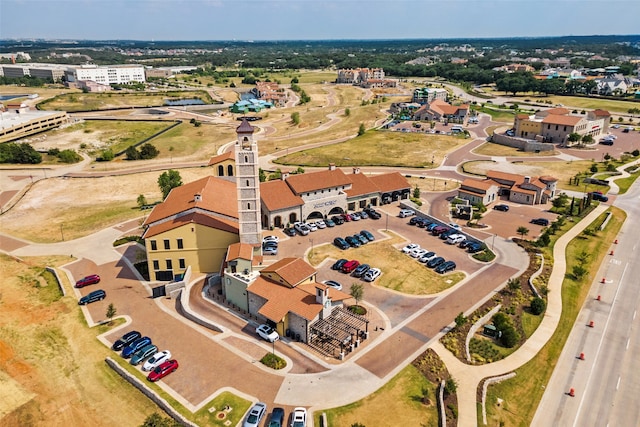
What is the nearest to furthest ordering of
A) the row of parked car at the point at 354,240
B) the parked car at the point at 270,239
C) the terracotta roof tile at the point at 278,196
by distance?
the row of parked car at the point at 354,240
the parked car at the point at 270,239
the terracotta roof tile at the point at 278,196

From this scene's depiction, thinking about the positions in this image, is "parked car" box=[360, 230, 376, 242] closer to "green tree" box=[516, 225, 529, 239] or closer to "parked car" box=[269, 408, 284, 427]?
"green tree" box=[516, 225, 529, 239]

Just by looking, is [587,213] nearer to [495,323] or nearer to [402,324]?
[495,323]

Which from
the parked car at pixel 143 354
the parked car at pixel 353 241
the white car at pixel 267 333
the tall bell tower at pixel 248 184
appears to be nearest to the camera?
the parked car at pixel 143 354

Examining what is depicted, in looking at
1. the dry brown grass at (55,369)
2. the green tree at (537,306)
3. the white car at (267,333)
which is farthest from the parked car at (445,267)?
the dry brown grass at (55,369)

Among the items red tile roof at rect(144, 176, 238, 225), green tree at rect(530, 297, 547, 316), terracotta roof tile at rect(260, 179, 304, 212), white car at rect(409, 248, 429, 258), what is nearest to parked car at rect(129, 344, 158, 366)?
red tile roof at rect(144, 176, 238, 225)

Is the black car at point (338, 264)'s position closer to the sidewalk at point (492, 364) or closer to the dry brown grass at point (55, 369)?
the sidewalk at point (492, 364)

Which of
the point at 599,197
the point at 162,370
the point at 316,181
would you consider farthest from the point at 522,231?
the point at 162,370
